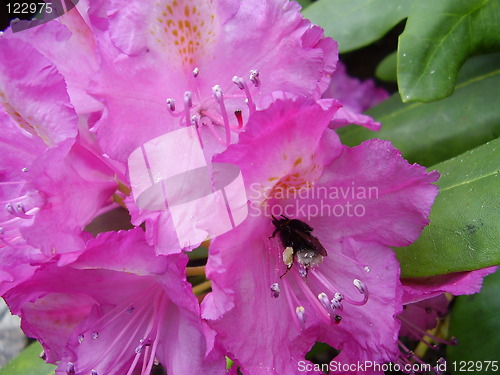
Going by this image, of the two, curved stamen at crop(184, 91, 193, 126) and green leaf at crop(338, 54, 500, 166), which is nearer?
curved stamen at crop(184, 91, 193, 126)

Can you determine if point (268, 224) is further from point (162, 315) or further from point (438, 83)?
point (438, 83)

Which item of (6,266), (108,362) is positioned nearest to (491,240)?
(108,362)

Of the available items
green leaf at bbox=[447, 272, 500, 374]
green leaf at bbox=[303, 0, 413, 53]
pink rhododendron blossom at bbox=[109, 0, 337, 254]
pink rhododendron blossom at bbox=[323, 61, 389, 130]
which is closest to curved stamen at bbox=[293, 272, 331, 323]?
pink rhododendron blossom at bbox=[109, 0, 337, 254]

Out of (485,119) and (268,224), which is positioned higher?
(268,224)

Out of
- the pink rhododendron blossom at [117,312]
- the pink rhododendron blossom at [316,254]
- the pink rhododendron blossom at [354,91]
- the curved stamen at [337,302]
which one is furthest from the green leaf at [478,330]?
the pink rhododendron blossom at [354,91]

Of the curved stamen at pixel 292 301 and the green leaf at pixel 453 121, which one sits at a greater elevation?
the curved stamen at pixel 292 301

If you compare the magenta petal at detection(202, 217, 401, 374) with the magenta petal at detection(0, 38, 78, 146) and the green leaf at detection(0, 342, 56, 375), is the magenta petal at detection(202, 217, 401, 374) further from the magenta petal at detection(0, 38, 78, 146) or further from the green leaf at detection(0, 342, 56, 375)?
the green leaf at detection(0, 342, 56, 375)

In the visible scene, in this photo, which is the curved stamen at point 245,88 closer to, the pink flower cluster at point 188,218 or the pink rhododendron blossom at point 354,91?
the pink flower cluster at point 188,218
